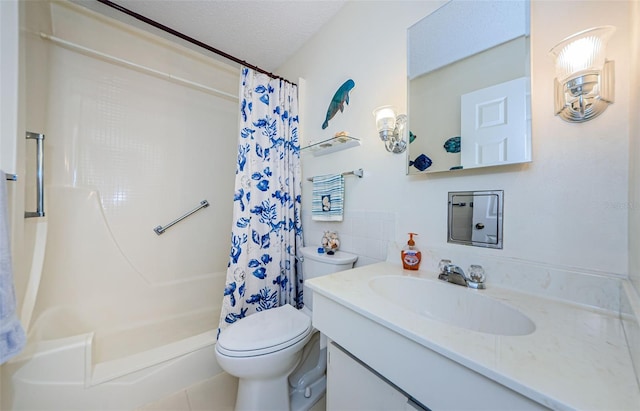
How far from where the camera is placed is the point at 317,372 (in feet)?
4.16

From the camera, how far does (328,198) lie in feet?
4.66

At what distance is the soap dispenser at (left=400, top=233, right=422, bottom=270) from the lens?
0.98 m

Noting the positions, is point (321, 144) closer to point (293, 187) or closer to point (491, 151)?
point (293, 187)

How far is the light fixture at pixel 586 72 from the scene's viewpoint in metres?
0.59

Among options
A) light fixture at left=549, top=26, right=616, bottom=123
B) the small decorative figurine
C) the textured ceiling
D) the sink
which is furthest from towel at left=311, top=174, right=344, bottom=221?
the textured ceiling

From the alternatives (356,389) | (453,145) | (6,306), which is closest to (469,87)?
(453,145)

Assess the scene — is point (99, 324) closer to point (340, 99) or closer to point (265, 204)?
point (265, 204)

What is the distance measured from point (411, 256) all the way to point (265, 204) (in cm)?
98

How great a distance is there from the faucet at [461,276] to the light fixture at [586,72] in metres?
0.55

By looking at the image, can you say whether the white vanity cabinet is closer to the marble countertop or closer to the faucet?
the marble countertop

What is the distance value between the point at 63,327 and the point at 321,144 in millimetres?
1922

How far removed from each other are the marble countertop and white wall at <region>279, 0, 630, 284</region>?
169 millimetres

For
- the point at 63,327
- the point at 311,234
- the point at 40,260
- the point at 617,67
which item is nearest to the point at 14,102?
the point at 40,260

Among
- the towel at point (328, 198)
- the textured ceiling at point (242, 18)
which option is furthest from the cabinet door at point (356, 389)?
the textured ceiling at point (242, 18)
